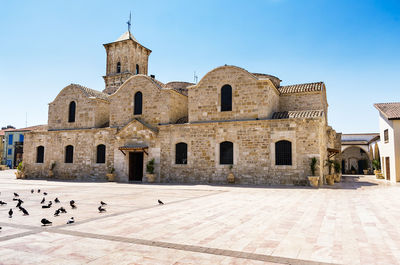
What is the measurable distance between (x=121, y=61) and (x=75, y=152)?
35.2 ft

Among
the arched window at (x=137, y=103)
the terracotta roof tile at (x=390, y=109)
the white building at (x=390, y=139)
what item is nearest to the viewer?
the white building at (x=390, y=139)

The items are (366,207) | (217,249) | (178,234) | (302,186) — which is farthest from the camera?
(302,186)

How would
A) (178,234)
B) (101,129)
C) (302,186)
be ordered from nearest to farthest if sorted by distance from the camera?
(178,234)
(302,186)
(101,129)

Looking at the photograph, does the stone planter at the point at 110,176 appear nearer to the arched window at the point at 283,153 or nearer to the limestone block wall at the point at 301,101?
the arched window at the point at 283,153

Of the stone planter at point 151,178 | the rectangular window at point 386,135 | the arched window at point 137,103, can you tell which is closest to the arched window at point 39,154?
the arched window at point 137,103

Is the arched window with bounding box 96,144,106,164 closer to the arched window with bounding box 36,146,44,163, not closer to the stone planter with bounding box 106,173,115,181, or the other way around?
the stone planter with bounding box 106,173,115,181

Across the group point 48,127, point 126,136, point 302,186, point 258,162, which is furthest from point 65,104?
point 302,186

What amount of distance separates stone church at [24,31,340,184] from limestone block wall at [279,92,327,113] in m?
0.06

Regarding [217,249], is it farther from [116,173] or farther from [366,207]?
[116,173]

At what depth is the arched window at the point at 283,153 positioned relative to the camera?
50.3 feet

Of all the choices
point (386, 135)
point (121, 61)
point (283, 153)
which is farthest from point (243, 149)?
point (121, 61)

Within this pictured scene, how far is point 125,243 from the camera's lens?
4.55m

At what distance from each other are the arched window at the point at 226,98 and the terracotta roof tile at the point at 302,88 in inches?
162

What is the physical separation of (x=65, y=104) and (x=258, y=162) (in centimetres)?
1566
